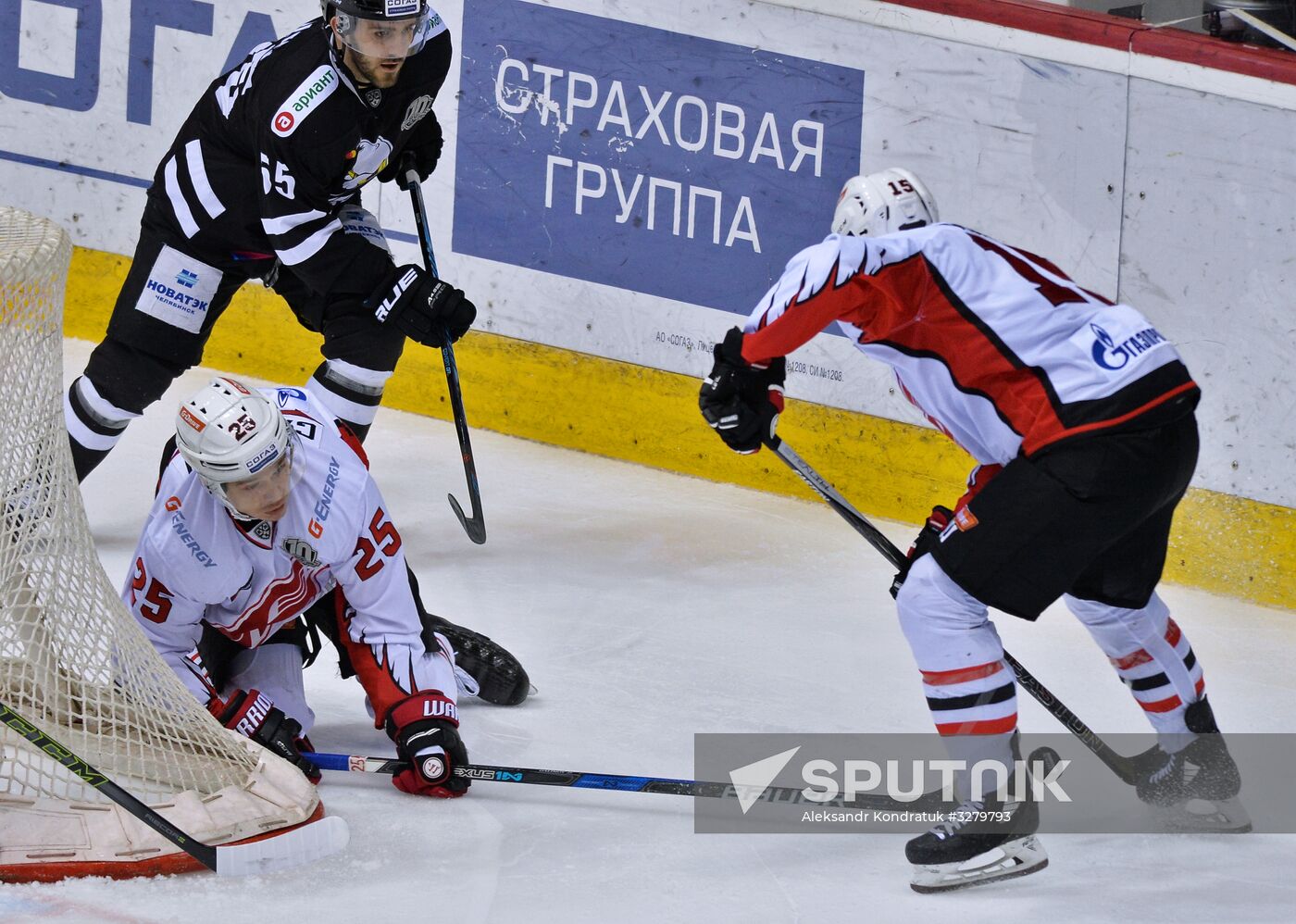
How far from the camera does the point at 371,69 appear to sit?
12.0 ft

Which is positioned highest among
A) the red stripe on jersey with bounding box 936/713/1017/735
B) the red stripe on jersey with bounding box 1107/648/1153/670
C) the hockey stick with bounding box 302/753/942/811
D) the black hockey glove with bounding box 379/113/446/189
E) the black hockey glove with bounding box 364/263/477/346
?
the black hockey glove with bounding box 379/113/446/189

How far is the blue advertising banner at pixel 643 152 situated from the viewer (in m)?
4.46

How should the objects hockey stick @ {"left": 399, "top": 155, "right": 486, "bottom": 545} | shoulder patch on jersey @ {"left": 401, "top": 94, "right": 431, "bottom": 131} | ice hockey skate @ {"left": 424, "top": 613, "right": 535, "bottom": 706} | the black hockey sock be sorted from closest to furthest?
ice hockey skate @ {"left": 424, "top": 613, "right": 535, "bottom": 706}
shoulder patch on jersey @ {"left": 401, "top": 94, "right": 431, "bottom": 131}
the black hockey sock
hockey stick @ {"left": 399, "top": 155, "right": 486, "bottom": 545}

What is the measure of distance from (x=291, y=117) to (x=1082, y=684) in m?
1.88

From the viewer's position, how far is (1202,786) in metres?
3.11

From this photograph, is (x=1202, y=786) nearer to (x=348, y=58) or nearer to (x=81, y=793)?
(x=81, y=793)

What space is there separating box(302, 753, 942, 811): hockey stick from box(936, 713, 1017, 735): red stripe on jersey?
30 centimetres

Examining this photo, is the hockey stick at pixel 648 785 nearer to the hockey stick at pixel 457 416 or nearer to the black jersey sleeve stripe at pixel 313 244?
the black jersey sleeve stripe at pixel 313 244

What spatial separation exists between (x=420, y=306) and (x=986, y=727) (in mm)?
1499

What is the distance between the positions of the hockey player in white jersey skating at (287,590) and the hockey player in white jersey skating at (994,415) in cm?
62

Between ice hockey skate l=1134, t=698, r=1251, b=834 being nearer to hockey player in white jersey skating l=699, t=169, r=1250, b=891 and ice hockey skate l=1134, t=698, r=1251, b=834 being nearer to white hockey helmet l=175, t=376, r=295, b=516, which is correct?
hockey player in white jersey skating l=699, t=169, r=1250, b=891

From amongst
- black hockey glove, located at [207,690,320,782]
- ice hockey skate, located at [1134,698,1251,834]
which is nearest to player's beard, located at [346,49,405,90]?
black hockey glove, located at [207,690,320,782]

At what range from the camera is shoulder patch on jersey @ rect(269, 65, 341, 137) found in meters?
3.66

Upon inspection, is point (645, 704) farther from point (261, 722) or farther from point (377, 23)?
point (377, 23)
